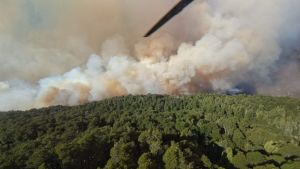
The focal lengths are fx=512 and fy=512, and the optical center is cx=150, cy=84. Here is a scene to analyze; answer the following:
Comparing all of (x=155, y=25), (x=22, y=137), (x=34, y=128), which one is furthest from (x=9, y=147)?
(x=155, y=25)

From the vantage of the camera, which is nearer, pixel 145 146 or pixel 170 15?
pixel 170 15

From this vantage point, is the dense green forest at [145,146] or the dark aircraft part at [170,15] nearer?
the dark aircraft part at [170,15]

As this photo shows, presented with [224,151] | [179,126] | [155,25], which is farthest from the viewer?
[179,126]

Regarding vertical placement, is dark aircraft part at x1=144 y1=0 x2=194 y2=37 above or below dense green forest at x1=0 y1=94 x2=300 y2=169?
below

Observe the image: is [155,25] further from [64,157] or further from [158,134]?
[158,134]

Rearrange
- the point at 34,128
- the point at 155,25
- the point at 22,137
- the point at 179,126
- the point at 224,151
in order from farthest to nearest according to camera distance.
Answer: the point at 179,126 < the point at 34,128 < the point at 22,137 < the point at 224,151 < the point at 155,25

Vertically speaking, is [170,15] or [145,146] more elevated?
[145,146]

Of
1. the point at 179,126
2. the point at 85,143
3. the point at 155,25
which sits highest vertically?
the point at 179,126

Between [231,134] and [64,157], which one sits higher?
[231,134]

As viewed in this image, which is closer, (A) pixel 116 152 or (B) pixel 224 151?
(A) pixel 116 152

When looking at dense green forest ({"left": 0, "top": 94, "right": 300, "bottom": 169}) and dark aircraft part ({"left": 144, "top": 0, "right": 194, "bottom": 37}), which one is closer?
dark aircraft part ({"left": 144, "top": 0, "right": 194, "bottom": 37})

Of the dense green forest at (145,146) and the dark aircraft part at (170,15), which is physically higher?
the dense green forest at (145,146)
